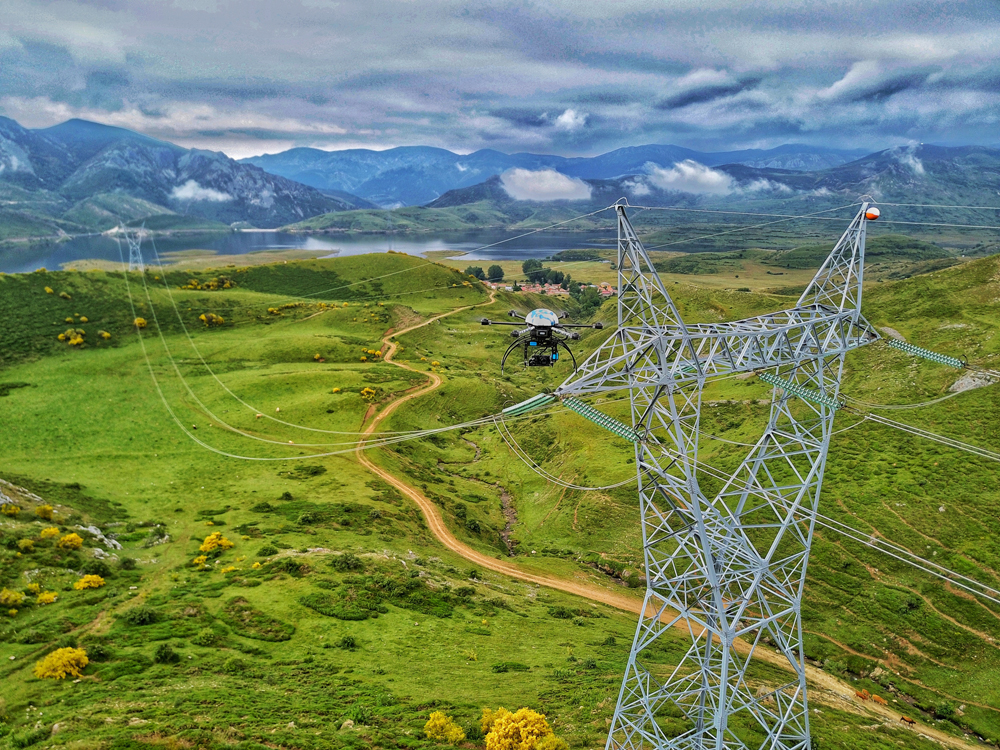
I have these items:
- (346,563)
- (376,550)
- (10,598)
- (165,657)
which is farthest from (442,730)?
(10,598)

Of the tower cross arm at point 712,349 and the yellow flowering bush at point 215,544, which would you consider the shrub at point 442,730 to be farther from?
the yellow flowering bush at point 215,544

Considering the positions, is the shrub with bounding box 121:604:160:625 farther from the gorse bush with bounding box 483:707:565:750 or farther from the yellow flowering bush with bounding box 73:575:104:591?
the gorse bush with bounding box 483:707:565:750

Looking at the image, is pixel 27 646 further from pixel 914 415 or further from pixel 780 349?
pixel 914 415

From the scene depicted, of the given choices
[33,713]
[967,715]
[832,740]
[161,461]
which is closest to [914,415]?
[967,715]

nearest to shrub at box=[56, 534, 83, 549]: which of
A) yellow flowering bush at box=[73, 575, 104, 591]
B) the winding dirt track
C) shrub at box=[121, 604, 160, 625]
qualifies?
yellow flowering bush at box=[73, 575, 104, 591]

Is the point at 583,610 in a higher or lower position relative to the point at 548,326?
lower

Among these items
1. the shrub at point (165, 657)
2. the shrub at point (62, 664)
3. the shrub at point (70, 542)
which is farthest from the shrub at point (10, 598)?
the shrub at point (165, 657)

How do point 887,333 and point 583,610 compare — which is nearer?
point 583,610
